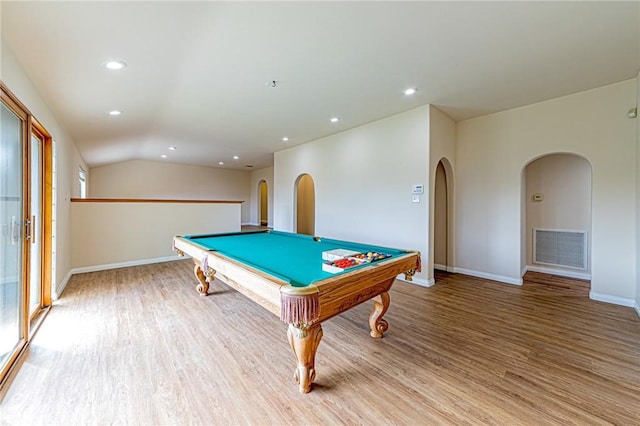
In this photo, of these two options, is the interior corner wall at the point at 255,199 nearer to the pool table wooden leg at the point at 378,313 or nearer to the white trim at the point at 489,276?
the white trim at the point at 489,276

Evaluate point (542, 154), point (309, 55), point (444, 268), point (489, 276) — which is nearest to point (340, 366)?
point (309, 55)

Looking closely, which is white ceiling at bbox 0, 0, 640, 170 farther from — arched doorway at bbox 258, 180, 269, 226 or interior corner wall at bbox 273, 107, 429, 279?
arched doorway at bbox 258, 180, 269, 226

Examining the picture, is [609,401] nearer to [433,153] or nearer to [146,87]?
[433,153]

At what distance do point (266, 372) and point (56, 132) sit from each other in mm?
3840

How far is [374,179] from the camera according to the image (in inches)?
177

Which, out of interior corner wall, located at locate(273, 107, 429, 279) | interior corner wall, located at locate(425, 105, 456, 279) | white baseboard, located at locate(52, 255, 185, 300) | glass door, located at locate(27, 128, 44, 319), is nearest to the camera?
glass door, located at locate(27, 128, 44, 319)

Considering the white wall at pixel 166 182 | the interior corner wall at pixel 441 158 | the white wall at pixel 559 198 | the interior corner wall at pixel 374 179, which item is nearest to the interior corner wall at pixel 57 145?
the interior corner wall at pixel 374 179

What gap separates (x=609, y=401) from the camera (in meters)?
1.57

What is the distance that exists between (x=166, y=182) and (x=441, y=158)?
8.77 metres

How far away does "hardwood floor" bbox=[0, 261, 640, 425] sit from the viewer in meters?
1.47

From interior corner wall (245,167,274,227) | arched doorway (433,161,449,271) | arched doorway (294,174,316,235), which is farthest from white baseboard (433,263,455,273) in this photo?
interior corner wall (245,167,274,227)

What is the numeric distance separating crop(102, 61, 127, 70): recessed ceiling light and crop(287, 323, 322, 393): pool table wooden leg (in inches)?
101

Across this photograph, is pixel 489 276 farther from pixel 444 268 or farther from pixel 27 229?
pixel 27 229

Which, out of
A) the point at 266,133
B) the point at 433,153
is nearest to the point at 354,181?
the point at 433,153
